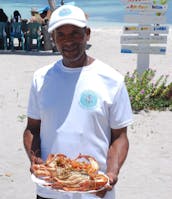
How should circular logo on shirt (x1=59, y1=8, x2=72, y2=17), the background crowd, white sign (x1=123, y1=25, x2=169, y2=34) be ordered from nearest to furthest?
circular logo on shirt (x1=59, y1=8, x2=72, y2=17) → white sign (x1=123, y1=25, x2=169, y2=34) → the background crowd

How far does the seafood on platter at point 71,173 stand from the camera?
7.14ft

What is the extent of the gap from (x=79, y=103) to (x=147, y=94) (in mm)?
5837

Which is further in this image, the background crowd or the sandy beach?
the background crowd

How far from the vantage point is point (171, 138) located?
21.0 ft

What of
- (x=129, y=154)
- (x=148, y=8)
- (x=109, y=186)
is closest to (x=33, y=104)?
(x=109, y=186)

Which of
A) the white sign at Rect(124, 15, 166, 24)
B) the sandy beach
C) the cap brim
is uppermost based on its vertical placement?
the cap brim

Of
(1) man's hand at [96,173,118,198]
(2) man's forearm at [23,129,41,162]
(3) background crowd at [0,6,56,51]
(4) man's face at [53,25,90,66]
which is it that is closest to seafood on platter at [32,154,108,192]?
(1) man's hand at [96,173,118,198]

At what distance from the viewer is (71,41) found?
228cm

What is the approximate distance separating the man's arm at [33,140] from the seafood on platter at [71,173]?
149 mm

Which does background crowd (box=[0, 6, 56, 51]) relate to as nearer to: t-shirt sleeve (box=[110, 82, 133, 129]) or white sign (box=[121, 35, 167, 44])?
white sign (box=[121, 35, 167, 44])

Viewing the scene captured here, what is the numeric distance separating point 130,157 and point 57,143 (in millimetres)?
3370

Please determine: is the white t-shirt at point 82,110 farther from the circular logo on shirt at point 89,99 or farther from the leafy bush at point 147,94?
the leafy bush at point 147,94

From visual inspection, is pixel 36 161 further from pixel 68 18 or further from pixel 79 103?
pixel 68 18

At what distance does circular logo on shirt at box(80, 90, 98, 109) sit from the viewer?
2.27 m
